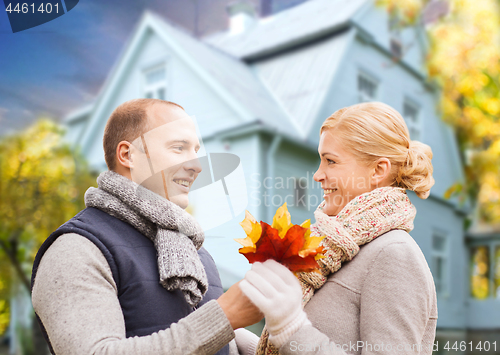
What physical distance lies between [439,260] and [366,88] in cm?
326

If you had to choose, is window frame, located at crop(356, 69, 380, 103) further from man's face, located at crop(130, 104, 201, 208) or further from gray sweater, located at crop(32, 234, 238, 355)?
gray sweater, located at crop(32, 234, 238, 355)

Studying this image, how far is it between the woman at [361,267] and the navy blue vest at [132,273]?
0.26 m

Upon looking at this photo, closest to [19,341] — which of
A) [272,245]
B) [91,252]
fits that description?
[91,252]

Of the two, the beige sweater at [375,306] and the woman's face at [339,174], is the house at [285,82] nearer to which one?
the woman's face at [339,174]

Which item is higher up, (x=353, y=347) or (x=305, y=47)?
(x=305, y=47)

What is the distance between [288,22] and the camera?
5688 mm

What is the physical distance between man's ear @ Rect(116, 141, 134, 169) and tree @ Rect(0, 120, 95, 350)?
3283 mm

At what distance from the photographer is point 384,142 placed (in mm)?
1243

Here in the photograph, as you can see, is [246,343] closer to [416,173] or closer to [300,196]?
[416,173]

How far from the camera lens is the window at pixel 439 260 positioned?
Result: 22.3 feet

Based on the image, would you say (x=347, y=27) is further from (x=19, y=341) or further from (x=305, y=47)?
(x=19, y=341)

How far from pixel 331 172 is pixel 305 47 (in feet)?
15.4

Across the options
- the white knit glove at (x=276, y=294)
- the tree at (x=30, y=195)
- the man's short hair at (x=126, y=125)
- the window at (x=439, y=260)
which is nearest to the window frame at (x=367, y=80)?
the window at (x=439, y=260)

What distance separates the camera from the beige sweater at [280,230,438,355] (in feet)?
3.30
